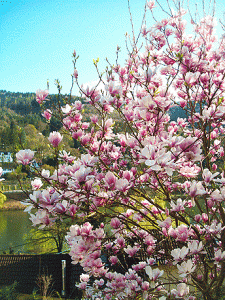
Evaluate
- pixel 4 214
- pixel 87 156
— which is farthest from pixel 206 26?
pixel 4 214

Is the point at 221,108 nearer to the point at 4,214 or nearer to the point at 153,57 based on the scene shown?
the point at 153,57

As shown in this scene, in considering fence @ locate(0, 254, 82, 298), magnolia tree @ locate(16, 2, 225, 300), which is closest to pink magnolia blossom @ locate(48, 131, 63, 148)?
magnolia tree @ locate(16, 2, 225, 300)

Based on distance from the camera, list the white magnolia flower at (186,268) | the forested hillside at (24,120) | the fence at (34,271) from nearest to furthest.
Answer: the white magnolia flower at (186,268) → the fence at (34,271) → the forested hillside at (24,120)

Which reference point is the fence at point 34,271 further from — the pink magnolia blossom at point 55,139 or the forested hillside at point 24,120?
the forested hillside at point 24,120

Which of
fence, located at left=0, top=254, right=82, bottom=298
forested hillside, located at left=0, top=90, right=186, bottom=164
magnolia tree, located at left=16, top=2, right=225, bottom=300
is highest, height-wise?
forested hillside, located at left=0, top=90, right=186, bottom=164

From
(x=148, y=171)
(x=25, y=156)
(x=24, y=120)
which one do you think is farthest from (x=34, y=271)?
(x=24, y=120)

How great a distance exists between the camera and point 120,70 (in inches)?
66.7

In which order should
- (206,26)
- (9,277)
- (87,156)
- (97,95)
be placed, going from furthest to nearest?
(9,277)
(206,26)
(97,95)
(87,156)

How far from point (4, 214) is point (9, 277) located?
15572mm

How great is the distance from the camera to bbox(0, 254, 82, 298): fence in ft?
13.5

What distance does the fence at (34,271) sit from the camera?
412 cm

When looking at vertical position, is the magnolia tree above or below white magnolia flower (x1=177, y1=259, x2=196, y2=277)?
above

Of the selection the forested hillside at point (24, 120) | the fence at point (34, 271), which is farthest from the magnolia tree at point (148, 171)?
the forested hillside at point (24, 120)

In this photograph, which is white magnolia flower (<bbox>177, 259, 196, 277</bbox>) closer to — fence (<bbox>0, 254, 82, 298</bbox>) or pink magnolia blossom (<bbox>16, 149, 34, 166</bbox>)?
pink magnolia blossom (<bbox>16, 149, 34, 166</bbox>)
